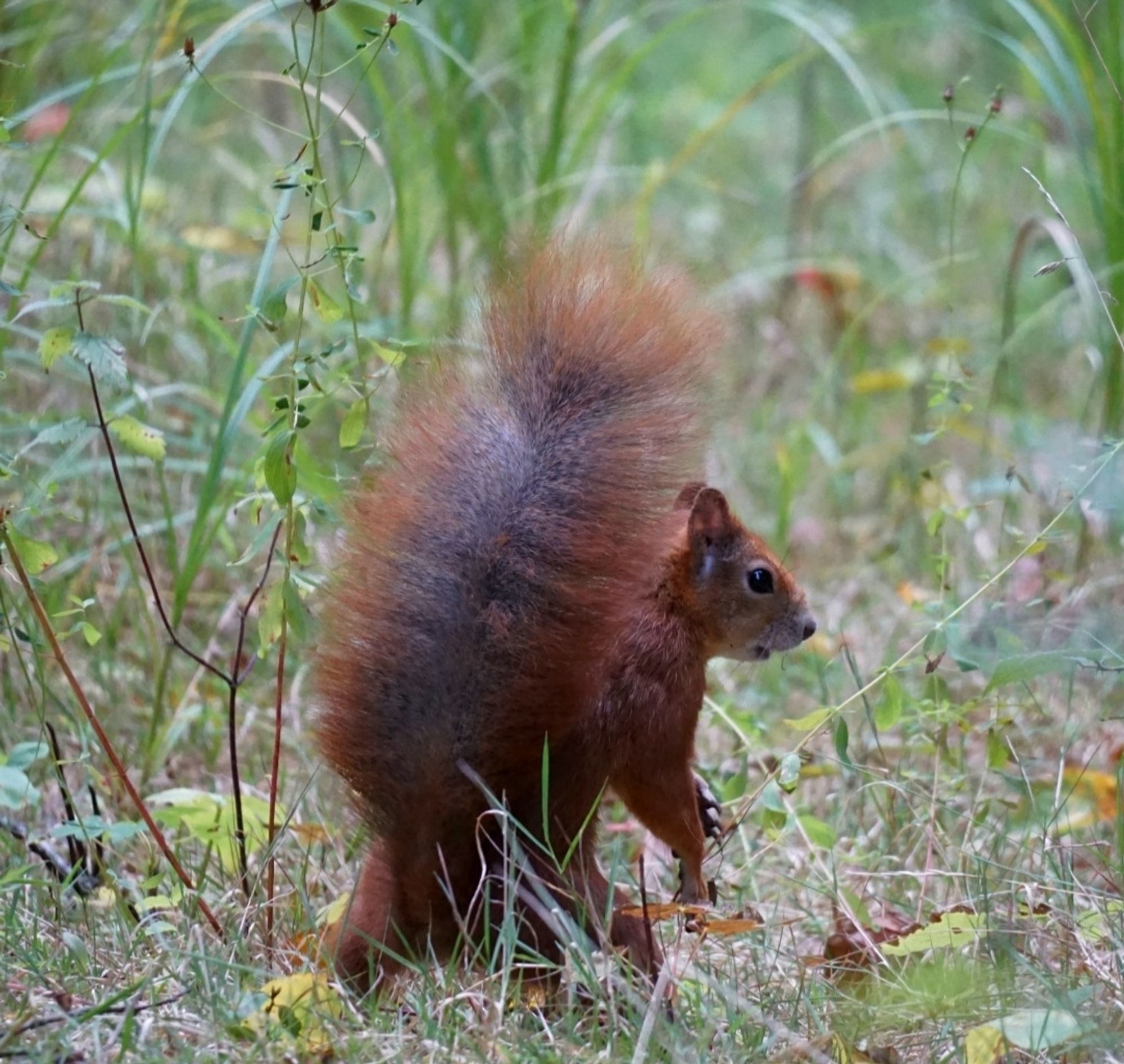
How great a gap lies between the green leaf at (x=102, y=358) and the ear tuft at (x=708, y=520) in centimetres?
71

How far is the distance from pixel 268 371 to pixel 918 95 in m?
3.43

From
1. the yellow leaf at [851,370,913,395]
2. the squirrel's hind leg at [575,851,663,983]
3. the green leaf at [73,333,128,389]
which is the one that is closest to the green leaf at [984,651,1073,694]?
the squirrel's hind leg at [575,851,663,983]

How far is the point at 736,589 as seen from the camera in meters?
1.97

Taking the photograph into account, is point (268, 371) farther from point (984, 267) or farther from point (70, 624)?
point (984, 267)

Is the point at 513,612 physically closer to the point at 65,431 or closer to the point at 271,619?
the point at 271,619

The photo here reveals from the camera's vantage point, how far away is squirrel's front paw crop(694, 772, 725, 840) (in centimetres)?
197

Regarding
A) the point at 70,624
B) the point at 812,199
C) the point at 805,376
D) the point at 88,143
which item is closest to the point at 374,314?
the point at 88,143

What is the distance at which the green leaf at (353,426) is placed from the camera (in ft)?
5.64

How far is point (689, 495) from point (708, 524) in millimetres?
135

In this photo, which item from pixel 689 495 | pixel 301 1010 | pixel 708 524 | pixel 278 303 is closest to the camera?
pixel 301 1010

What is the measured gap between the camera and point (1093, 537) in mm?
2994

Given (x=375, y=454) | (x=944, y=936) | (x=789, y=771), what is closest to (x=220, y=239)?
(x=375, y=454)

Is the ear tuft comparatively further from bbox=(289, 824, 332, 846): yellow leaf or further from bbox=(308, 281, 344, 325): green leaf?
bbox=(289, 824, 332, 846): yellow leaf

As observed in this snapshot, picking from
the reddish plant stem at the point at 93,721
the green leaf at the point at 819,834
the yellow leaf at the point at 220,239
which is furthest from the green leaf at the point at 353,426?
the yellow leaf at the point at 220,239
